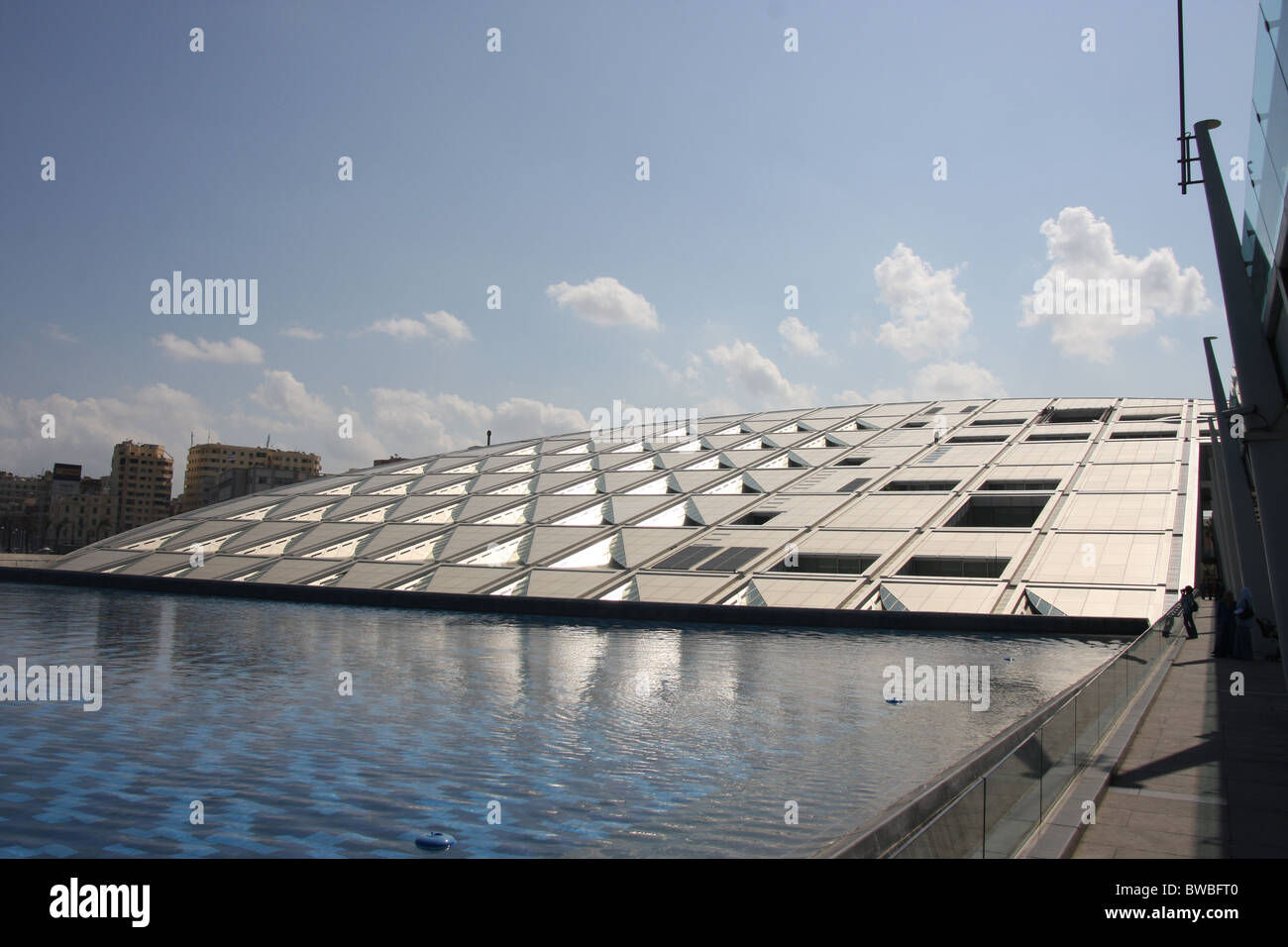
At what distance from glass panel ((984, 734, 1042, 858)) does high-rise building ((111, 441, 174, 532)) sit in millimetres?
190506

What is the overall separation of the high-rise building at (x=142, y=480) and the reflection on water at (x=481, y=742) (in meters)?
177

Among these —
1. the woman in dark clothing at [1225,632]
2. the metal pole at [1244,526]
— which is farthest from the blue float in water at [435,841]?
the metal pole at [1244,526]

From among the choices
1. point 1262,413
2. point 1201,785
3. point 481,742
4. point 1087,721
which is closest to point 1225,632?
point 1262,413

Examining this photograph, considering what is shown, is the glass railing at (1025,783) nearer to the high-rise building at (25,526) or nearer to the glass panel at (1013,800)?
the glass panel at (1013,800)

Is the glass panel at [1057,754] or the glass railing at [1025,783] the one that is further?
the glass panel at [1057,754]

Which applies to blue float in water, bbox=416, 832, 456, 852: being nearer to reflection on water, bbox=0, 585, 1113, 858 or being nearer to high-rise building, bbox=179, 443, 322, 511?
reflection on water, bbox=0, 585, 1113, 858

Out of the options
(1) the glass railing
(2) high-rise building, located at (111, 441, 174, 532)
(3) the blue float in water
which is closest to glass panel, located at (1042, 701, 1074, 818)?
(1) the glass railing

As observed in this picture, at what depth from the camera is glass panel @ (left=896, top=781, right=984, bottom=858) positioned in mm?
4242

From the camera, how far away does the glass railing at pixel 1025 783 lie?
178 inches

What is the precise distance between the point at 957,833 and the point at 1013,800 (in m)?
1.21

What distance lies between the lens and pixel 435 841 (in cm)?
692

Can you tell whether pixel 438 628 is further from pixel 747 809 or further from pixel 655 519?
pixel 747 809

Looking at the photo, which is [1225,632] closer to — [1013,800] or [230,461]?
[1013,800]

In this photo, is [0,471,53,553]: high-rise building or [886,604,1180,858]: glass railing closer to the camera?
[886,604,1180,858]: glass railing
